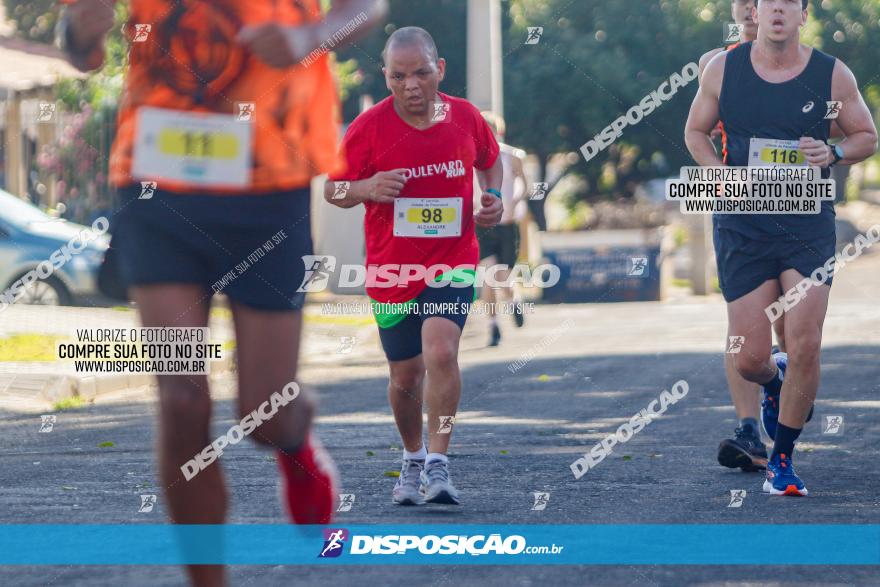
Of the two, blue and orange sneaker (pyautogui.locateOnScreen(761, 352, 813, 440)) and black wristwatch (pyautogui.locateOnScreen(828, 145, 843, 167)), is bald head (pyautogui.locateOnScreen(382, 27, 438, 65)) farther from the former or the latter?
blue and orange sneaker (pyautogui.locateOnScreen(761, 352, 813, 440))

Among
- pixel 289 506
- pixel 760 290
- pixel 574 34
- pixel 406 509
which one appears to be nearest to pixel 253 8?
pixel 289 506

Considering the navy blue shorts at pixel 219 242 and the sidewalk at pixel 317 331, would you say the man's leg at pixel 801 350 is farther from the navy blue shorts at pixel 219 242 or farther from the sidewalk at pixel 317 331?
the navy blue shorts at pixel 219 242

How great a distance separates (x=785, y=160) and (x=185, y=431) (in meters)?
3.45

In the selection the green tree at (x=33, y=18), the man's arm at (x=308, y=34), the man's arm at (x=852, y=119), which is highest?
the green tree at (x=33, y=18)

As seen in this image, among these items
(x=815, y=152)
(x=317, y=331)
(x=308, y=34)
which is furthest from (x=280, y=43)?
(x=317, y=331)

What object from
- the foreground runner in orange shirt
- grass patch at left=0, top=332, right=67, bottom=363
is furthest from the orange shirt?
grass patch at left=0, top=332, right=67, bottom=363

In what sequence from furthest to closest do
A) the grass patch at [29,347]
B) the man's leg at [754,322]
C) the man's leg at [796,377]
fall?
1. the grass patch at [29,347]
2. the man's leg at [754,322]
3. the man's leg at [796,377]

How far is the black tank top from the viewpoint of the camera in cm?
659

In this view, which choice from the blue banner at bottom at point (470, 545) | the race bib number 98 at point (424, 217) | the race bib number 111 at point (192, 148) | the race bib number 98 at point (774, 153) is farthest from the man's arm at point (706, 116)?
the race bib number 111 at point (192, 148)

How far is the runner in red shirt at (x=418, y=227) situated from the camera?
6293 mm

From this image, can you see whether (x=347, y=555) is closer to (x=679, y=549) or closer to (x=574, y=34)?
(x=679, y=549)

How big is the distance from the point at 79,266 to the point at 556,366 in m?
5.33

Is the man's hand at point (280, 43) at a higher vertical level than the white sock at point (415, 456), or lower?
higher

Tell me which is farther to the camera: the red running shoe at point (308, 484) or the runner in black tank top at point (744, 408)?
the runner in black tank top at point (744, 408)
